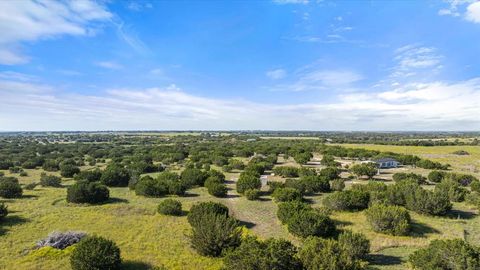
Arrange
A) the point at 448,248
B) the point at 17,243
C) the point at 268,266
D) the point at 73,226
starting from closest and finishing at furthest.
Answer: the point at 268,266
the point at 448,248
the point at 17,243
the point at 73,226

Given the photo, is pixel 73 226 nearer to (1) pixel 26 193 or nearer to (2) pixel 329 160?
(1) pixel 26 193

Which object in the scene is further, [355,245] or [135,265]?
[355,245]

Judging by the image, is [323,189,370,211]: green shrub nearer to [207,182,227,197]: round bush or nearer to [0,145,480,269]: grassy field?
[0,145,480,269]: grassy field

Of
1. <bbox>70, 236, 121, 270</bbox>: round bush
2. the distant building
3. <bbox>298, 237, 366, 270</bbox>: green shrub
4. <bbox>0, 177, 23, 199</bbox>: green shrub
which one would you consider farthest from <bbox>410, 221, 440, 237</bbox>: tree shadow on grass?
the distant building

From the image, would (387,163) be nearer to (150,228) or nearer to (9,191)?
(150,228)

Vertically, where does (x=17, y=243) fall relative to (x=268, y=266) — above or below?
below

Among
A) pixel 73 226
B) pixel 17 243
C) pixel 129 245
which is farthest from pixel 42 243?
pixel 129 245

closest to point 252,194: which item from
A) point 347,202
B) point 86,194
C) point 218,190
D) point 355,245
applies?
point 218,190
